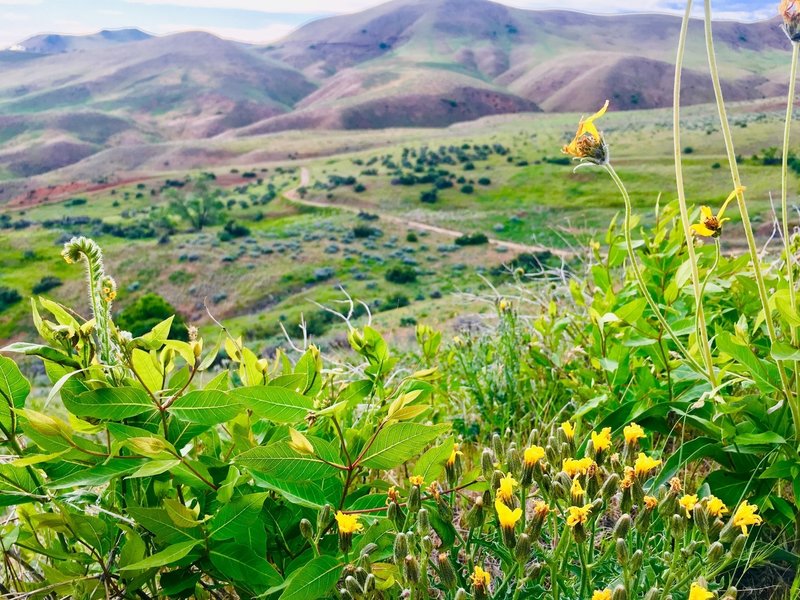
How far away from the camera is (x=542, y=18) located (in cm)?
14850

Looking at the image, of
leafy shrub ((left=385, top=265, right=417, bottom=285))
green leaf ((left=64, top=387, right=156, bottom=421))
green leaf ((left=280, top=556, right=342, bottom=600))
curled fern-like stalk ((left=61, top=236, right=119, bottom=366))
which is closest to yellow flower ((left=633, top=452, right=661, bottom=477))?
green leaf ((left=280, top=556, right=342, bottom=600))

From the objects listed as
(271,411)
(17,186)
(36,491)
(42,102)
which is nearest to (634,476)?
(271,411)

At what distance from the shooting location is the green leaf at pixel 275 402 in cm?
112

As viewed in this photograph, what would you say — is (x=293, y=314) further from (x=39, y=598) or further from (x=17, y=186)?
(x=17, y=186)

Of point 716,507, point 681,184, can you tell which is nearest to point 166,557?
point 716,507

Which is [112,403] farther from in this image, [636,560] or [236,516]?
[636,560]

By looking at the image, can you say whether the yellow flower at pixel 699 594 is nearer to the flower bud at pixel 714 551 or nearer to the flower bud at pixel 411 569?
the flower bud at pixel 714 551

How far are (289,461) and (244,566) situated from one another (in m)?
0.24

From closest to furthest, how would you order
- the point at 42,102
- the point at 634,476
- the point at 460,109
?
the point at 634,476
the point at 460,109
the point at 42,102

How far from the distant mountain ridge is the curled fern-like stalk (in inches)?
3189

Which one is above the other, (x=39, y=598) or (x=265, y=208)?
(x=39, y=598)

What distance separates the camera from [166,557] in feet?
3.47

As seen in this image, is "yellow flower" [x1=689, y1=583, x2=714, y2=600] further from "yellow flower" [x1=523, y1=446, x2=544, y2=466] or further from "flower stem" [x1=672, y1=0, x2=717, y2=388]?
"flower stem" [x1=672, y1=0, x2=717, y2=388]

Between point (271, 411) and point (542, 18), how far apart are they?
16863cm
